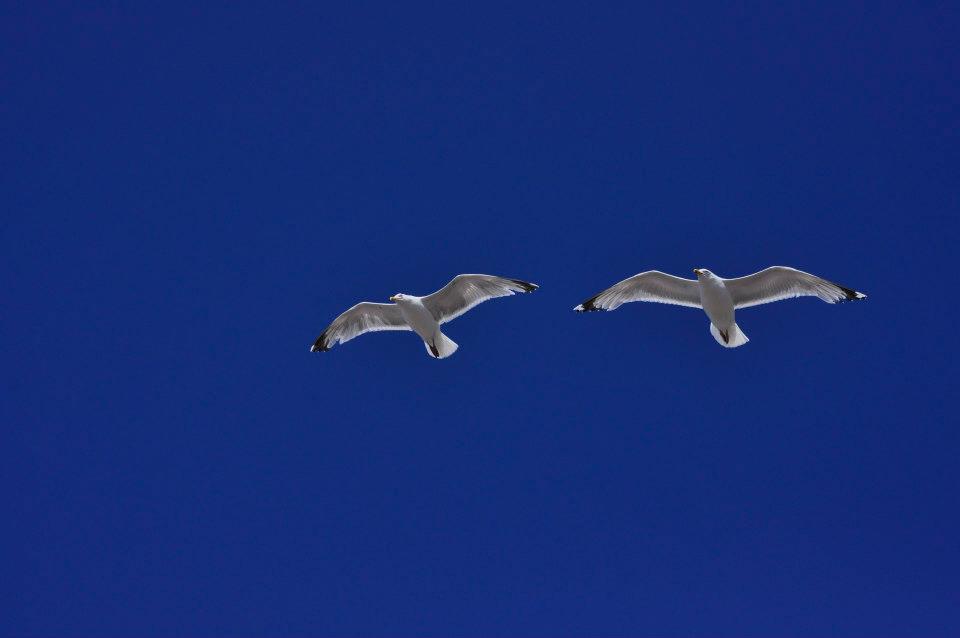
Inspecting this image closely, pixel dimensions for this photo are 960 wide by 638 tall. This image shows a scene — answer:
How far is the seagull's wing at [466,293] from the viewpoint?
63.6 feet

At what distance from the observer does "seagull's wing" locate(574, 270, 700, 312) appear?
65.9 feet

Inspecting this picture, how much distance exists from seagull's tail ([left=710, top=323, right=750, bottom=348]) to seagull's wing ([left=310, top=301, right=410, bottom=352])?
579 centimetres

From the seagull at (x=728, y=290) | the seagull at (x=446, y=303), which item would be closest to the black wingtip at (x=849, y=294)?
the seagull at (x=728, y=290)

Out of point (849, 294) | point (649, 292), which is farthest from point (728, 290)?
point (849, 294)

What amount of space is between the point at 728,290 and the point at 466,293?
184 inches

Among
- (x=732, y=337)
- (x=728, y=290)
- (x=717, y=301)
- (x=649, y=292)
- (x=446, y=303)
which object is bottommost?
(x=732, y=337)

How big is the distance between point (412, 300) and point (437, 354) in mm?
1151

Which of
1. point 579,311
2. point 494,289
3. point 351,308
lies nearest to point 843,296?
point 579,311

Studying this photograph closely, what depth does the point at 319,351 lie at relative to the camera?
21.3 m

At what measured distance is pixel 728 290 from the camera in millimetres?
19438

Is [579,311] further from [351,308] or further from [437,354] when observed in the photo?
[351,308]

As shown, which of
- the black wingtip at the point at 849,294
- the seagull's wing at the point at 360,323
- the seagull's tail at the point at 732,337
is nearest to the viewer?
the black wingtip at the point at 849,294

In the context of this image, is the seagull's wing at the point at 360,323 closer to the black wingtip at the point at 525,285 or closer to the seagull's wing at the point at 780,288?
the black wingtip at the point at 525,285

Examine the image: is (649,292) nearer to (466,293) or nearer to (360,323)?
(466,293)
